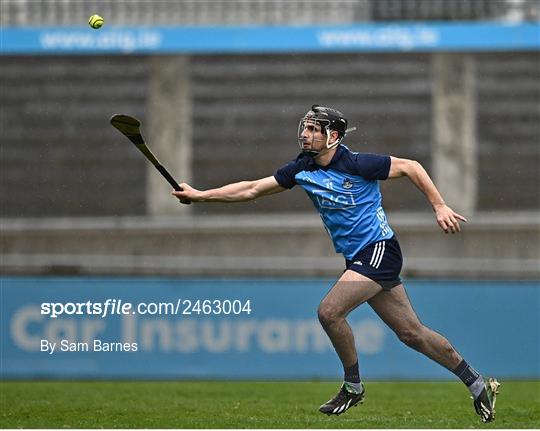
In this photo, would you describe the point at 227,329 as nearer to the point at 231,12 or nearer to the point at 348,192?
the point at 348,192

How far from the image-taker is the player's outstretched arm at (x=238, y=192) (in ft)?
29.5

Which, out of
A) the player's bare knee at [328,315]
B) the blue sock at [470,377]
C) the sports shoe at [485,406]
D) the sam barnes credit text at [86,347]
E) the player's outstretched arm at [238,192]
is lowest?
the sam barnes credit text at [86,347]

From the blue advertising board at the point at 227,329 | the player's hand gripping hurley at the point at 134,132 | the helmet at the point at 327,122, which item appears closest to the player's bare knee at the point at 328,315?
the helmet at the point at 327,122

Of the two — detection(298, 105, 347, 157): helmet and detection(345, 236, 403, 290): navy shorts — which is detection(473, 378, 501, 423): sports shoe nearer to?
detection(345, 236, 403, 290): navy shorts

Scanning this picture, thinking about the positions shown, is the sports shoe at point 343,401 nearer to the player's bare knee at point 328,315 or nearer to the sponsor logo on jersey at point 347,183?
the player's bare knee at point 328,315

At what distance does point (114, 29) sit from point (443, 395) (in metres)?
9.06

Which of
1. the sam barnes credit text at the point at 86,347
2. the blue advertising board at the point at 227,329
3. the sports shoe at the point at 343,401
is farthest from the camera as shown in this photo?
the blue advertising board at the point at 227,329

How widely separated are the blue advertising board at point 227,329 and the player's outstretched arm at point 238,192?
10.1 feet

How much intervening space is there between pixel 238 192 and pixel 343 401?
1601 mm

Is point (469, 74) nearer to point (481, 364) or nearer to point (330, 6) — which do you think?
point (330, 6)

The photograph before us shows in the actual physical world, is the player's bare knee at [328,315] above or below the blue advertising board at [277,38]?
below

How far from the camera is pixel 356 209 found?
8781mm

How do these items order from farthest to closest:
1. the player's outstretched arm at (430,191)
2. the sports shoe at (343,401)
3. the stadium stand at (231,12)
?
1. the stadium stand at (231,12)
2. the sports shoe at (343,401)
3. the player's outstretched arm at (430,191)

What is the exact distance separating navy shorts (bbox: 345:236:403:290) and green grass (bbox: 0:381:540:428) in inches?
38.8
